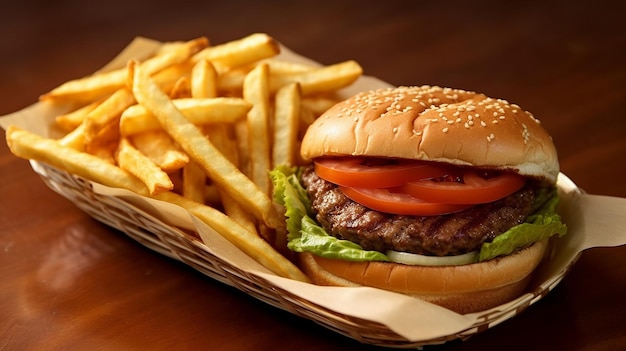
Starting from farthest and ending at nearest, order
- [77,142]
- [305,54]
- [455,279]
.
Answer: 1. [305,54]
2. [77,142]
3. [455,279]

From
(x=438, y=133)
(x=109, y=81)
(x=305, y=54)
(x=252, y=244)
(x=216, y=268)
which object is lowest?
(x=305, y=54)

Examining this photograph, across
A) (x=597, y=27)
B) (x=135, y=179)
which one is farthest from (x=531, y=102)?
(x=135, y=179)

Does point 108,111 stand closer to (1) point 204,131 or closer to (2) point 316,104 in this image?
(1) point 204,131

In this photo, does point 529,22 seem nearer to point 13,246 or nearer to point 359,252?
point 359,252

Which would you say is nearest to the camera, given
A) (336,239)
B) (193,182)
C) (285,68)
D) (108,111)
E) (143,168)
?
(336,239)

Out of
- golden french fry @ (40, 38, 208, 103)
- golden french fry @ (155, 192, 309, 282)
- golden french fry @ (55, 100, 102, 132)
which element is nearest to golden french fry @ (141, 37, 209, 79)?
golden french fry @ (40, 38, 208, 103)

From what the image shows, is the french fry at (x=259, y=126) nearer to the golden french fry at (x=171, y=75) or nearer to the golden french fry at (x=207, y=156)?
the golden french fry at (x=207, y=156)

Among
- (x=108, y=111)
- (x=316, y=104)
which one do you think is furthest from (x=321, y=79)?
(x=108, y=111)
